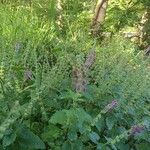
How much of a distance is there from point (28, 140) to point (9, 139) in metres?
0.15

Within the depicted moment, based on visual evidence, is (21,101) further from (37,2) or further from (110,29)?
(110,29)

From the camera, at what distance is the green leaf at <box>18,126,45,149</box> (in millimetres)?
2361

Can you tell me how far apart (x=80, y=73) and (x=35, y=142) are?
22.2 inches

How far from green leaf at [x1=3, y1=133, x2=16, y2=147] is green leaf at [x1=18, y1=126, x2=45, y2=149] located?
9 cm

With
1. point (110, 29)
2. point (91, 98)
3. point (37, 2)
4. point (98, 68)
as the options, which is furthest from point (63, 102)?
point (110, 29)

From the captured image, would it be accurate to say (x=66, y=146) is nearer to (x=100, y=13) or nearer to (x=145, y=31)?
(x=100, y=13)

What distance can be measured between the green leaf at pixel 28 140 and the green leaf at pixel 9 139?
89 mm

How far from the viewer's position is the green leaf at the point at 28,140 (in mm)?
2361

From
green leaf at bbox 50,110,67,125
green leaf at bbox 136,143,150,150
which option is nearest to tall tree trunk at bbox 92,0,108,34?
green leaf at bbox 136,143,150,150

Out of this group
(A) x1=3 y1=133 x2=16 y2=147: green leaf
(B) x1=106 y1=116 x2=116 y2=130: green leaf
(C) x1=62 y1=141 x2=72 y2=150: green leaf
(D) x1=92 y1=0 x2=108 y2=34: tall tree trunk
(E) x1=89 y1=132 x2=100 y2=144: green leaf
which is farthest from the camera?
(D) x1=92 y1=0 x2=108 y2=34: tall tree trunk

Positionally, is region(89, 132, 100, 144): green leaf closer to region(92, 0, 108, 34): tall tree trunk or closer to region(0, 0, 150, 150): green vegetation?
region(0, 0, 150, 150): green vegetation

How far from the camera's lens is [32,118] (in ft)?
9.16

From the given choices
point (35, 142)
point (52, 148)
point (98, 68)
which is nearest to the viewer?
point (35, 142)

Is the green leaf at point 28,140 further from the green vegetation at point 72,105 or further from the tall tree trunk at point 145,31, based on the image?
the tall tree trunk at point 145,31
